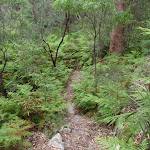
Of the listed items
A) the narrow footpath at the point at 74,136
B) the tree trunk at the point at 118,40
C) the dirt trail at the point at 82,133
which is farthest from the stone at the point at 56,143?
the tree trunk at the point at 118,40

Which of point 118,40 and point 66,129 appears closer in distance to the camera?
point 66,129

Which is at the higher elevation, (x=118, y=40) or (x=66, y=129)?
(x=118, y=40)

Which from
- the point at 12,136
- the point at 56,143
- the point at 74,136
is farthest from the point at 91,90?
the point at 12,136

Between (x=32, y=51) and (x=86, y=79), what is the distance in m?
3.21

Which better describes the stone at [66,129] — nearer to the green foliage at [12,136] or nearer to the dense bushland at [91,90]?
the dense bushland at [91,90]

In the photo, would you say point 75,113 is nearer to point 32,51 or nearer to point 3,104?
point 3,104

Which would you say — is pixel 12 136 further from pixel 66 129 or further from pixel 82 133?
pixel 82 133

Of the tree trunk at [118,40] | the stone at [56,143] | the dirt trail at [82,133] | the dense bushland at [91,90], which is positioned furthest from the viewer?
the tree trunk at [118,40]

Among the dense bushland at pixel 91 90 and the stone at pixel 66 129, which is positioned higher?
the dense bushland at pixel 91 90

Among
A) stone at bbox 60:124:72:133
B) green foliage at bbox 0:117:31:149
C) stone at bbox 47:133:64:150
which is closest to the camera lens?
green foliage at bbox 0:117:31:149

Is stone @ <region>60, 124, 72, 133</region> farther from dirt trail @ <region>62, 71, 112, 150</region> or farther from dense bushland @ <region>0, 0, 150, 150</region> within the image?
dense bushland @ <region>0, 0, 150, 150</region>

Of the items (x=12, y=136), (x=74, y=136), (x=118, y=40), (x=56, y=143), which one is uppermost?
(x=118, y=40)

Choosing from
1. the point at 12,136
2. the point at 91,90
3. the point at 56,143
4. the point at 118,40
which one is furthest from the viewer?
the point at 118,40

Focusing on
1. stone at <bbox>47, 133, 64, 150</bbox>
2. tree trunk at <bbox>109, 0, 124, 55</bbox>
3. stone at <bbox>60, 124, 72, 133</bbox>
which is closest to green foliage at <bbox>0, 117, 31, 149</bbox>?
stone at <bbox>47, 133, 64, 150</bbox>
